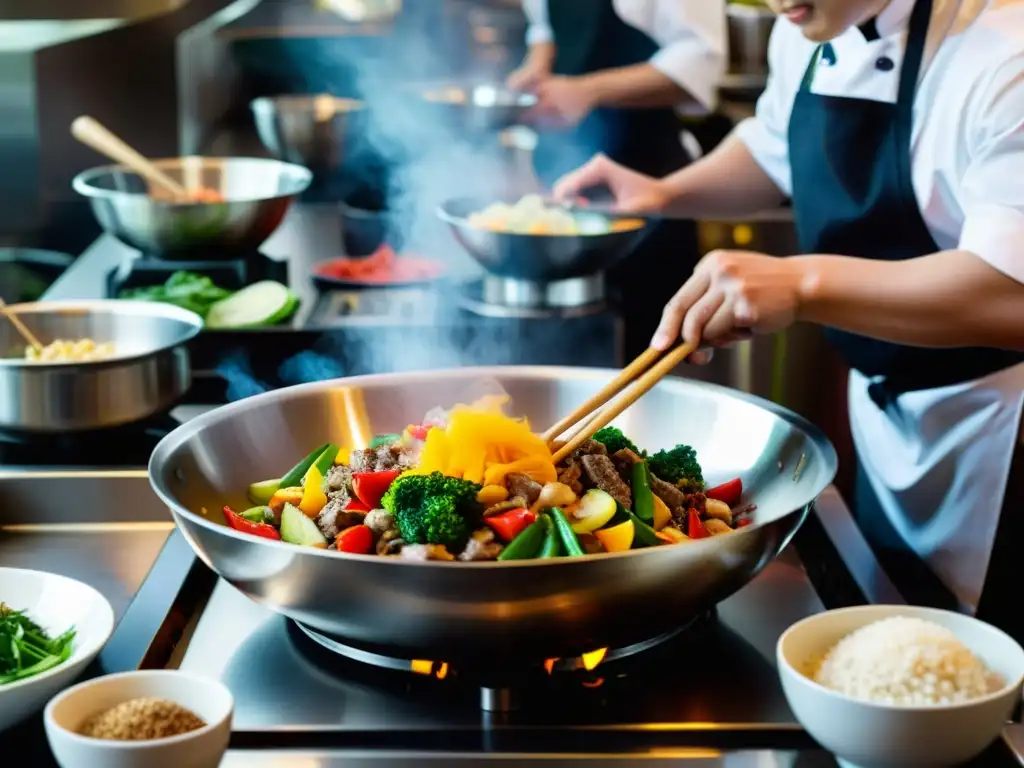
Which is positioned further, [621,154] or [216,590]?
[621,154]

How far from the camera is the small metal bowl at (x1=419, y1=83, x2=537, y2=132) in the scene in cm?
Answer: 346

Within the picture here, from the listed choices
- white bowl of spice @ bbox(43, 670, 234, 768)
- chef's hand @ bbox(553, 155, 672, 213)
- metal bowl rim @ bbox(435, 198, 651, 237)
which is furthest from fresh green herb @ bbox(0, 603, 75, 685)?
chef's hand @ bbox(553, 155, 672, 213)

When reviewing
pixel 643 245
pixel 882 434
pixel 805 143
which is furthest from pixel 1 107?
pixel 882 434

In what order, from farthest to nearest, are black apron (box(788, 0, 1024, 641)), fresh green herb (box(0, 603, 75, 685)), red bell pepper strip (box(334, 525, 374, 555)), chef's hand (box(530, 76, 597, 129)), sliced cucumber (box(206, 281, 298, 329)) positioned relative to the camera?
chef's hand (box(530, 76, 597, 129)), sliced cucumber (box(206, 281, 298, 329)), black apron (box(788, 0, 1024, 641)), red bell pepper strip (box(334, 525, 374, 555)), fresh green herb (box(0, 603, 75, 685))

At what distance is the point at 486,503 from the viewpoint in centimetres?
144

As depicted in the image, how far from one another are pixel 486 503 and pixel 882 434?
51.2 inches

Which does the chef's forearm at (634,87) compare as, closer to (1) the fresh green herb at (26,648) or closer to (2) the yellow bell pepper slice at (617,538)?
(2) the yellow bell pepper slice at (617,538)

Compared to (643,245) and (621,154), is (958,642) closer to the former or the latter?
(643,245)

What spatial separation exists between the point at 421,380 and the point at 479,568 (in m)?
0.66

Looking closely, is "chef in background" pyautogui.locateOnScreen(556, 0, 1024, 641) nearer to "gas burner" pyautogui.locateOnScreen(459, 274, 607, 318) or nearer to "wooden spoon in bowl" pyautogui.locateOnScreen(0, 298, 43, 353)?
"gas burner" pyautogui.locateOnScreen(459, 274, 607, 318)

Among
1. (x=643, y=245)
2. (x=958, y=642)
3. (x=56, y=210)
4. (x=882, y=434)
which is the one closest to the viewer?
(x=958, y=642)

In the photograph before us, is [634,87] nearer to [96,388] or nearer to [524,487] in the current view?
[96,388]

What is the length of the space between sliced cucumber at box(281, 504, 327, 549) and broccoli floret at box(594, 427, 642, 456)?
0.38 metres

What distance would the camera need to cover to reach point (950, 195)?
6.64ft
